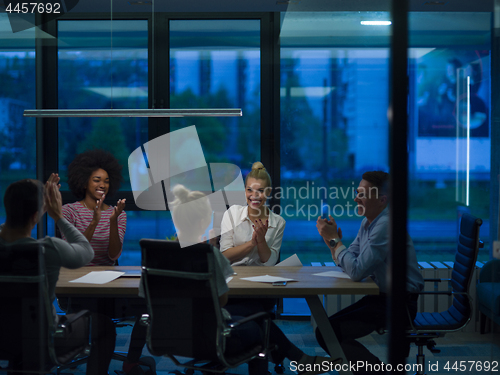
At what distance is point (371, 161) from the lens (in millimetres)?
3039

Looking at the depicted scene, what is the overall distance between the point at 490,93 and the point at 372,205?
106cm

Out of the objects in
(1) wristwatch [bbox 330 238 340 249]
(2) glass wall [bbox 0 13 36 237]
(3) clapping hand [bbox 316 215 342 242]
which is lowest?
(1) wristwatch [bbox 330 238 340 249]

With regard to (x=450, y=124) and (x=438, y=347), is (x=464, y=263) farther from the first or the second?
(x=450, y=124)

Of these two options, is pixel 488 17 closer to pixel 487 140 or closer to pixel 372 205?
pixel 487 140

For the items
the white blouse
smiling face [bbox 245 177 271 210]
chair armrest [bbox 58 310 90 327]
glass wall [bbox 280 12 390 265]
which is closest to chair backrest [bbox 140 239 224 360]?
chair armrest [bbox 58 310 90 327]

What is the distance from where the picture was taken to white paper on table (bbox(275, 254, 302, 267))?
325 cm

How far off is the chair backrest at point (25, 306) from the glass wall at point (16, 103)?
0.36m

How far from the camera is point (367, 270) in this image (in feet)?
8.90

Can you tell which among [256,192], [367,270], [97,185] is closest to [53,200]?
[97,185]

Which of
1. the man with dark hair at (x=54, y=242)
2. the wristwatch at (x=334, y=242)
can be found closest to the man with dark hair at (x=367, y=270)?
the wristwatch at (x=334, y=242)

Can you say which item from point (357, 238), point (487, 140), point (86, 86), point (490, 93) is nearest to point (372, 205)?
point (357, 238)

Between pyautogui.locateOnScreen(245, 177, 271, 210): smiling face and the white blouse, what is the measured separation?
10cm

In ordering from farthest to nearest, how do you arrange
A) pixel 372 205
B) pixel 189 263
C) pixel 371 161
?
pixel 371 161
pixel 372 205
pixel 189 263

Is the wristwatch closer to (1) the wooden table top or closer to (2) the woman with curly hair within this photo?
(1) the wooden table top
